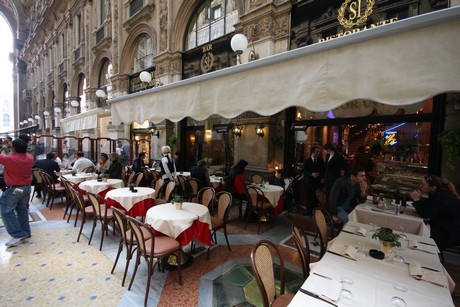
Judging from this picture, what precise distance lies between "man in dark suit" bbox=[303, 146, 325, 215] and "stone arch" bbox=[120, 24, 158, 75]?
8.88 meters

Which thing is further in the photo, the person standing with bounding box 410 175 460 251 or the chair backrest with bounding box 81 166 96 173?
the chair backrest with bounding box 81 166 96 173

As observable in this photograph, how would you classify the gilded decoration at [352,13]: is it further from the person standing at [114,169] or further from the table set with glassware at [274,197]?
the person standing at [114,169]

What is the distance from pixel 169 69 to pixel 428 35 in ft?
31.3

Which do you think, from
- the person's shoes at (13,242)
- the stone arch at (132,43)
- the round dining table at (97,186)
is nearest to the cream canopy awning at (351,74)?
the round dining table at (97,186)

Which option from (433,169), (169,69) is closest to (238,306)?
(433,169)

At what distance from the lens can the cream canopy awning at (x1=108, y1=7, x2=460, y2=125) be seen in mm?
1540

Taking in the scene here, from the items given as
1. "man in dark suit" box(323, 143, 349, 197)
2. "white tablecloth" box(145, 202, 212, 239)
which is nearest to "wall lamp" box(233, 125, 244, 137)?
"man in dark suit" box(323, 143, 349, 197)

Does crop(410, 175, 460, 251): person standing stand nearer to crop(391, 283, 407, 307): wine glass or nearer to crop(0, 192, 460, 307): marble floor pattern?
crop(0, 192, 460, 307): marble floor pattern

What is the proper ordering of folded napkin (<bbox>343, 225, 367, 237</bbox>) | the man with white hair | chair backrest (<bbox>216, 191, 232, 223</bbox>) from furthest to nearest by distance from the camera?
the man with white hair, chair backrest (<bbox>216, 191, 232, 223</bbox>), folded napkin (<bbox>343, 225, 367, 237</bbox>)

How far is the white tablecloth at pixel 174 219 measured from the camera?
324 cm

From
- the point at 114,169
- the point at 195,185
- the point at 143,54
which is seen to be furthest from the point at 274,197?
the point at 143,54

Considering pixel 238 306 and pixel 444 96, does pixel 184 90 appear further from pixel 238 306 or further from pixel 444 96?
pixel 444 96

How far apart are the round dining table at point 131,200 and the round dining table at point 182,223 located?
1.13 meters

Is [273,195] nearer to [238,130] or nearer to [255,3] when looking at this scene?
[238,130]
